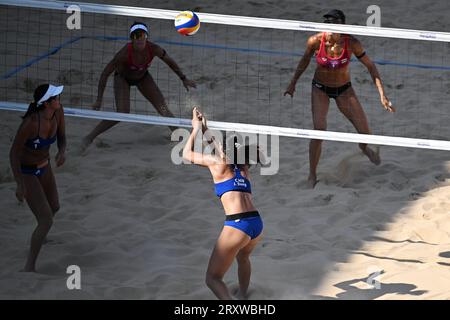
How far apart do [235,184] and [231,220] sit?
25cm

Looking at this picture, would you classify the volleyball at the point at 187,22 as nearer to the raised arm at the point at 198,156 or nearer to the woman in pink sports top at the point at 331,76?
the woman in pink sports top at the point at 331,76

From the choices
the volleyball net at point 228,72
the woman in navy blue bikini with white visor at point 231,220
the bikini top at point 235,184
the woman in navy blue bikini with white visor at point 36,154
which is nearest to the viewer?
the woman in navy blue bikini with white visor at point 231,220

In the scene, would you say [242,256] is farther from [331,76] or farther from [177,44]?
[177,44]

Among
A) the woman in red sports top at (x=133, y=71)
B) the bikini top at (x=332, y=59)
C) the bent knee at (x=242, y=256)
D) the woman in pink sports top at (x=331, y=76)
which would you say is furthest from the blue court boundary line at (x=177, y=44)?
the bent knee at (x=242, y=256)

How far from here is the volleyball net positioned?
10.9 meters

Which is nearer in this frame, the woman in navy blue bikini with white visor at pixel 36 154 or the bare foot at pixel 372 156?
the woman in navy blue bikini with white visor at pixel 36 154

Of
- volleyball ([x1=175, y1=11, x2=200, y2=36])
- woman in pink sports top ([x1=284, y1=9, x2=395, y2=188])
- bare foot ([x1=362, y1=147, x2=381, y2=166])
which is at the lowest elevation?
bare foot ([x1=362, y1=147, x2=381, y2=166])

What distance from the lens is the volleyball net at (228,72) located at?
10852mm

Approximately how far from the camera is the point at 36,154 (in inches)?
296

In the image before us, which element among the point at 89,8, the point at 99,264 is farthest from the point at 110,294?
the point at 89,8

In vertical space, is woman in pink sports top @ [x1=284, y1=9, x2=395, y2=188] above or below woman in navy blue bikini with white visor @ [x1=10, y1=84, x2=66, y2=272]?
above

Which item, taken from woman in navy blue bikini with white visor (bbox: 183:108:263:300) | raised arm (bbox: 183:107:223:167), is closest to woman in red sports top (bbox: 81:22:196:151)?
raised arm (bbox: 183:107:223:167)

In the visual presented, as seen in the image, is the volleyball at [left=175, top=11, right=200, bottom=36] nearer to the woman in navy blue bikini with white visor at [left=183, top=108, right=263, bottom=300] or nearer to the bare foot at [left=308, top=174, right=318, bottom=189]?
the woman in navy blue bikini with white visor at [left=183, top=108, right=263, bottom=300]

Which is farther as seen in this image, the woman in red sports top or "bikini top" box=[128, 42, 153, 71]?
"bikini top" box=[128, 42, 153, 71]
